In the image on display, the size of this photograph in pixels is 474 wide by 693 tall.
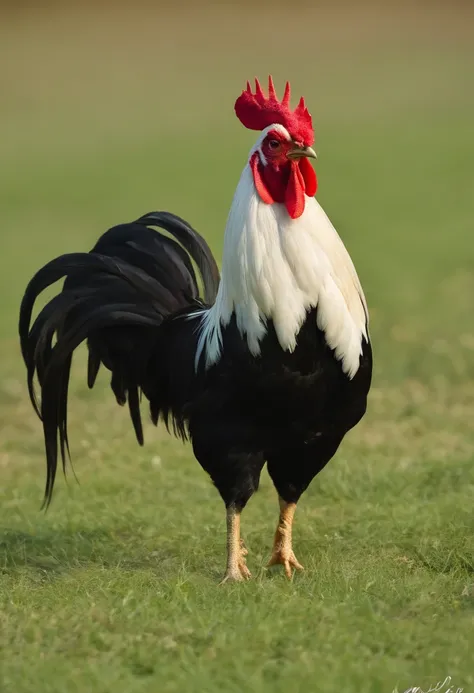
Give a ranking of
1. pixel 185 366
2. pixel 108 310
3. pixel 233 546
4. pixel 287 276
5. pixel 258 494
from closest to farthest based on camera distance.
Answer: pixel 287 276 < pixel 233 546 < pixel 185 366 < pixel 108 310 < pixel 258 494

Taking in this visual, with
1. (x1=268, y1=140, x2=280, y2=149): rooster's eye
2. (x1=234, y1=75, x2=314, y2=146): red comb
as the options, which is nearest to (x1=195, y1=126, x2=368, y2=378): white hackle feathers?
(x1=268, y1=140, x2=280, y2=149): rooster's eye

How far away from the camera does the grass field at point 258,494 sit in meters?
4.12

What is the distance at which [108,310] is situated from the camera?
19.4 ft

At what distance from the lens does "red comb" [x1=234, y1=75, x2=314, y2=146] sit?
Result: 495cm

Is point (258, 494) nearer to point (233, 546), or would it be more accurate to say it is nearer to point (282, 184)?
point (233, 546)

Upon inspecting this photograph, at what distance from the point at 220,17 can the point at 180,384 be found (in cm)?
3308

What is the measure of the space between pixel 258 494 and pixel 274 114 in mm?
2878

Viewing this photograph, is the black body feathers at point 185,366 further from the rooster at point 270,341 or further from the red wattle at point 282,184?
the red wattle at point 282,184

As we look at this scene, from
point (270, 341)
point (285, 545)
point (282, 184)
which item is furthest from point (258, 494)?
point (282, 184)

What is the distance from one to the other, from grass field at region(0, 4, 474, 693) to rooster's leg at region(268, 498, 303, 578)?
0.13m

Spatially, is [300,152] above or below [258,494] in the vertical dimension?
above

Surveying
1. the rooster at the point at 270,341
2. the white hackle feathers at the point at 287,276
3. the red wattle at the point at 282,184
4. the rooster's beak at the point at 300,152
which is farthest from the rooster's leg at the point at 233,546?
the rooster's beak at the point at 300,152

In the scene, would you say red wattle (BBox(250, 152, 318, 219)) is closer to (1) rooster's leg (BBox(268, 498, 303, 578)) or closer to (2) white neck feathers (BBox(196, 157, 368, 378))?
(2) white neck feathers (BBox(196, 157, 368, 378))

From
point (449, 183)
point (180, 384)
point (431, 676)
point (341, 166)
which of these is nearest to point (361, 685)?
point (431, 676)
